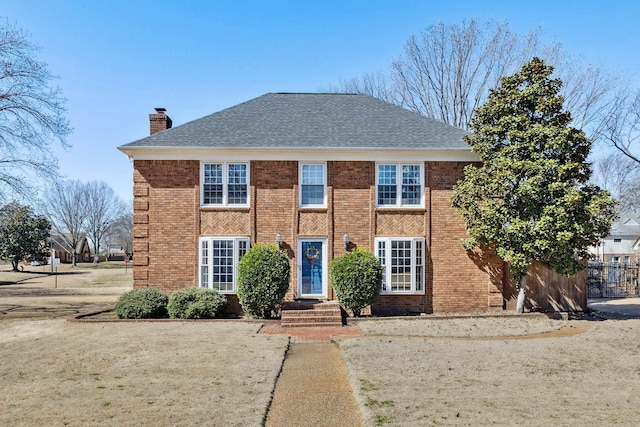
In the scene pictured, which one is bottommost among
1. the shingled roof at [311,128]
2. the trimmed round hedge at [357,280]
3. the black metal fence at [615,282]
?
the black metal fence at [615,282]

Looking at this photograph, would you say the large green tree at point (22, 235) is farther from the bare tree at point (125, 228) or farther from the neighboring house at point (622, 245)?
the neighboring house at point (622, 245)

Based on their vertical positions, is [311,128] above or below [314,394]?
above

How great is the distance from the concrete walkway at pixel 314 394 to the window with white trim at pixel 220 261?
6.33 m

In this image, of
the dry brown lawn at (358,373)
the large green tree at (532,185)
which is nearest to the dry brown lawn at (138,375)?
the dry brown lawn at (358,373)

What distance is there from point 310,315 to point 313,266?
8.09 feet

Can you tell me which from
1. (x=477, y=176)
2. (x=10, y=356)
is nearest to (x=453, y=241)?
(x=477, y=176)

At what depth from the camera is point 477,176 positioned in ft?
50.0

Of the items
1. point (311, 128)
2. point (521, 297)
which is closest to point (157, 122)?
point (311, 128)

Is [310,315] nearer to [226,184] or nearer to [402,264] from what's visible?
[402,264]

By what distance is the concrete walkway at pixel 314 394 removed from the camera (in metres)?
6.20

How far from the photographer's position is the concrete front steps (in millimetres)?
13969

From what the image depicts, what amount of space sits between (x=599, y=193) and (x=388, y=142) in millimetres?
6848

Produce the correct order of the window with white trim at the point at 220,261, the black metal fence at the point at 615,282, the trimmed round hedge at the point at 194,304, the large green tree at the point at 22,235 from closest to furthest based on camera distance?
the trimmed round hedge at the point at 194,304 → the window with white trim at the point at 220,261 → the black metal fence at the point at 615,282 → the large green tree at the point at 22,235

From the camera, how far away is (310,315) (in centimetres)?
1425
